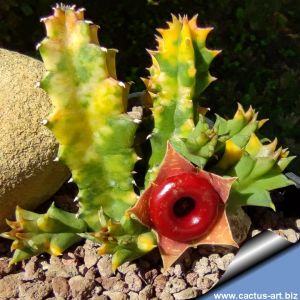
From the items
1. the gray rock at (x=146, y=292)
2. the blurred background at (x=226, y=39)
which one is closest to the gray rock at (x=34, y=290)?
the gray rock at (x=146, y=292)

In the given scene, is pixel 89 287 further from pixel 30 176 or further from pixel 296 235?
pixel 296 235

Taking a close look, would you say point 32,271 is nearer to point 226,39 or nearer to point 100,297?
point 100,297

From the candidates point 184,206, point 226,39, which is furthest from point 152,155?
point 226,39

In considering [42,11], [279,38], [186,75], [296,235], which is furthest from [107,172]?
[279,38]

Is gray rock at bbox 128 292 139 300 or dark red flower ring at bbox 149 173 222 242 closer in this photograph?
dark red flower ring at bbox 149 173 222 242

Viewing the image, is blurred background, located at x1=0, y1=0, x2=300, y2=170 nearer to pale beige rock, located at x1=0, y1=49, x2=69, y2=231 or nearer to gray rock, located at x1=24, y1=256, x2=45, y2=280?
pale beige rock, located at x1=0, y1=49, x2=69, y2=231

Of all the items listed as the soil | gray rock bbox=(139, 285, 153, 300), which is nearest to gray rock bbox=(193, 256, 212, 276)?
the soil
